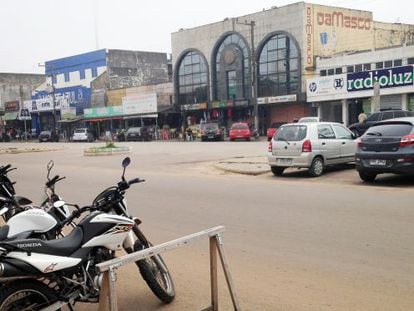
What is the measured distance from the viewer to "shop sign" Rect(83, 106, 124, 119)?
6059 centimetres

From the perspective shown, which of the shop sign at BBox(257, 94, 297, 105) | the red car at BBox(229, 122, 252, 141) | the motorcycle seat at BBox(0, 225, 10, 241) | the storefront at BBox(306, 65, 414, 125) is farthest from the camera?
the shop sign at BBox(257, 94, 297, 105)

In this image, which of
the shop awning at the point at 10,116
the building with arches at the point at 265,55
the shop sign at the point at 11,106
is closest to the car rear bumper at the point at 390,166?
the building with arches at the point at 265,55

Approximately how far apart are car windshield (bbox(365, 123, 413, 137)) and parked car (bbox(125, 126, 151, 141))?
41.0 meters

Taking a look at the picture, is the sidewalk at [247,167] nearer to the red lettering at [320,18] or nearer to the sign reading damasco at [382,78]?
the sign reading damasco at [382,78]

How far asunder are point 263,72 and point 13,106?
154 ft

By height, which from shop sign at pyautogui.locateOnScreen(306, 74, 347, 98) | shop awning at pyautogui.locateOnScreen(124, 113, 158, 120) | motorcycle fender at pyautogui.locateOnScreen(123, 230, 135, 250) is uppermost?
shop sign at pyautogui.locateOnScreen(306, 74, 347, 98)

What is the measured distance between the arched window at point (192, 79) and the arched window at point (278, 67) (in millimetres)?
7909

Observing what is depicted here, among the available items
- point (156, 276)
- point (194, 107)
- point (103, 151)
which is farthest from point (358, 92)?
point (156, 276)

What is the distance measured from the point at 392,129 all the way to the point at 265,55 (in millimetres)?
38627

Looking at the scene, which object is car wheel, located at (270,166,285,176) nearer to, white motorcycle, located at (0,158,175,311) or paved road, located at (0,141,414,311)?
paved road, located at (0,141,414,311)

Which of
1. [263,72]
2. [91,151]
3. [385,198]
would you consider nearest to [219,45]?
[263,72]

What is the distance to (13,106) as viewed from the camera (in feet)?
266

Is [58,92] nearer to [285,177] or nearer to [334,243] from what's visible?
[285,177]

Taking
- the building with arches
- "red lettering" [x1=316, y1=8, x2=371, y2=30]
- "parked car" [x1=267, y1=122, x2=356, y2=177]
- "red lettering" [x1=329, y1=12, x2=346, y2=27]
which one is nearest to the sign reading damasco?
the building with arches
